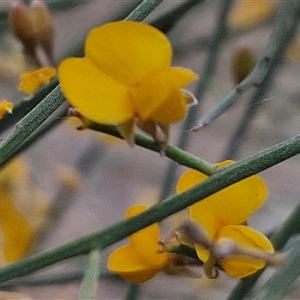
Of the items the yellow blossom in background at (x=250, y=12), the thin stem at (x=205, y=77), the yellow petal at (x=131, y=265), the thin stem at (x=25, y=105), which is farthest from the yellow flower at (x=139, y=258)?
the yellow blossom in background at (x=250, y=12)

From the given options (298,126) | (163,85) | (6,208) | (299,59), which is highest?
(163,85)

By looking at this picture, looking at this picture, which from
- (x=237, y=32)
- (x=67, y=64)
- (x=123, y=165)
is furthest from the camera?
(x=123, y=165)

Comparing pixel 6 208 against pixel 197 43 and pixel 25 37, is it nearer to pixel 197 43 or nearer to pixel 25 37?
pixel 25 37

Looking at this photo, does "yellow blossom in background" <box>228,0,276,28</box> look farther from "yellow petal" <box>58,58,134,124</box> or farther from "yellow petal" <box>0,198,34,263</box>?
"yellow petal" <box>58,58,134,124</box>

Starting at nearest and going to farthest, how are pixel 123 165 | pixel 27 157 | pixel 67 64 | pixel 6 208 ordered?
pixel 67 64 < pixel 6 208 < pixel 27 157 < pixel 123 165

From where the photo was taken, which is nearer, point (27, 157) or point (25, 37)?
point (25, 37)

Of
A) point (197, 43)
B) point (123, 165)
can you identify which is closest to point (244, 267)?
point (197, 43)
